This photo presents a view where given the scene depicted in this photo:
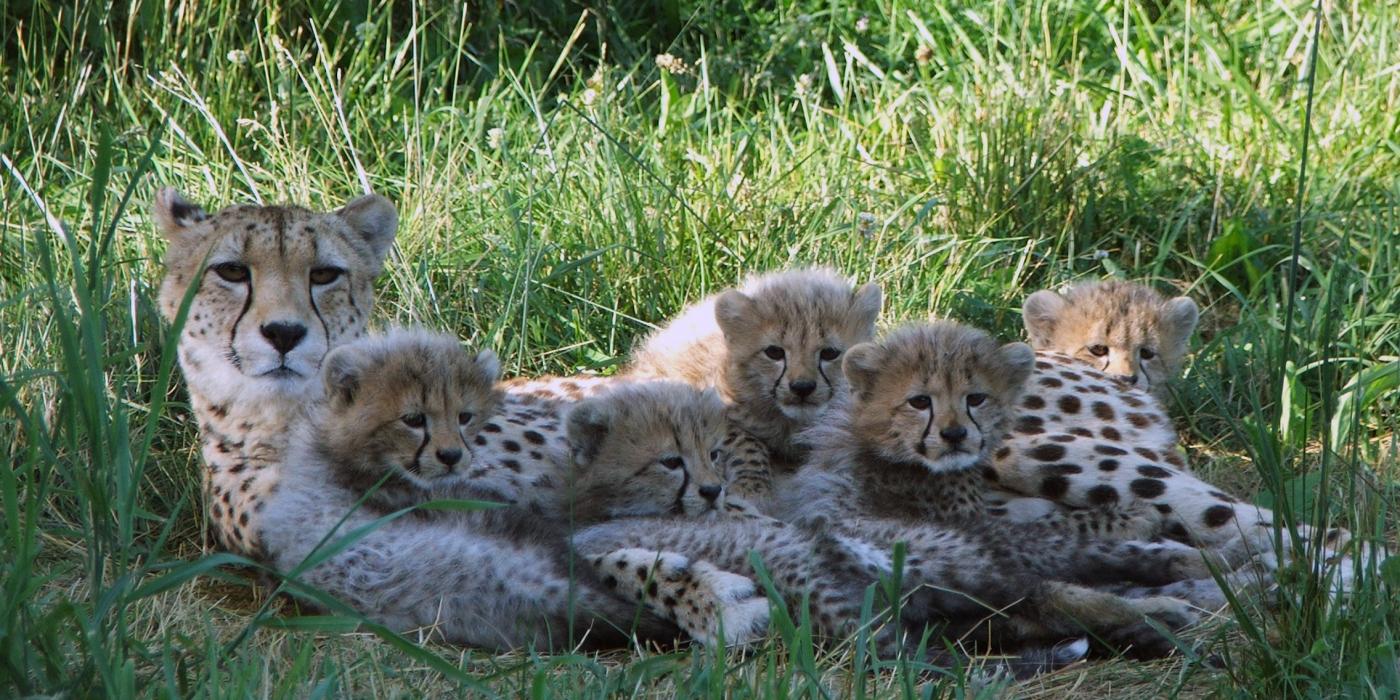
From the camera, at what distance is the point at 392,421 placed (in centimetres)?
351

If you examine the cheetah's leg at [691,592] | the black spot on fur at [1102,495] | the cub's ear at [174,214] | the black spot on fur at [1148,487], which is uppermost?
the cub's ear at [174,214]

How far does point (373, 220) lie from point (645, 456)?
937mm

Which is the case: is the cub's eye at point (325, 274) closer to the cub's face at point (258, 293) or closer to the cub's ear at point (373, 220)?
the cub's face at point (258, 293)

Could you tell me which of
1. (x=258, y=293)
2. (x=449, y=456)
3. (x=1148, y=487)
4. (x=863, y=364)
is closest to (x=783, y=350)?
(x=863, y=364)

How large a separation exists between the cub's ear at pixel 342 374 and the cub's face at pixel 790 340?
3.52ft

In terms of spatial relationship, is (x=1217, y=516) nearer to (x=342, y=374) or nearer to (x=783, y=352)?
(x=783, y=352)

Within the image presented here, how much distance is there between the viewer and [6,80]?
18.1 feet

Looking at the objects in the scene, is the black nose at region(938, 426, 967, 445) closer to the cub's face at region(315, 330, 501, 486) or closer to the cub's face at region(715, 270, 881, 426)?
the cub's face at region(715, 270, 881, 426)

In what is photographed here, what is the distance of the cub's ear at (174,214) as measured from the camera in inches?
152

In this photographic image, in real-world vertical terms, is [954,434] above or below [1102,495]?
above

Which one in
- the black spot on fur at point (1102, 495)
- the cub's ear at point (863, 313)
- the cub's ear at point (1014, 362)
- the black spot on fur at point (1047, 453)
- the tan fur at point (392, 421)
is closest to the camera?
the tan fur at point (392, 421)

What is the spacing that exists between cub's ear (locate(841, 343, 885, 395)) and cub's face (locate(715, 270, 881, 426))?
278 millimetres

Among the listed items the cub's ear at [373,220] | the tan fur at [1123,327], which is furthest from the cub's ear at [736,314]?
the tan fur at [1123,327]

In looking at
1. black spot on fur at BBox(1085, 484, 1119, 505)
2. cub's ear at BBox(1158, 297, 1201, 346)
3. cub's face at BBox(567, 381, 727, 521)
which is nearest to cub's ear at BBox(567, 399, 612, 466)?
cub's face at BBox(567, 381, 727, 521)
